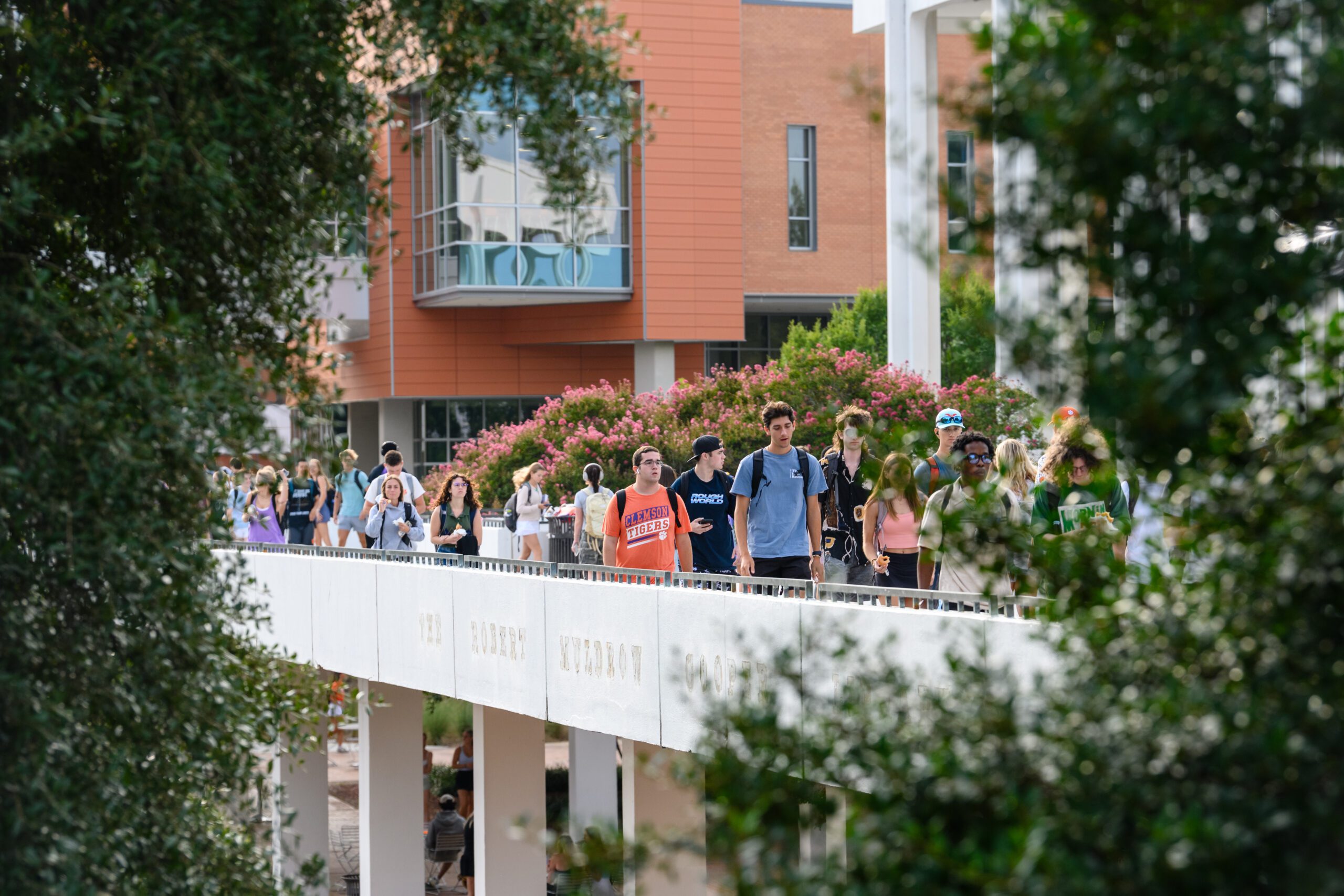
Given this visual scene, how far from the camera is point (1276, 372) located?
3.02 meters

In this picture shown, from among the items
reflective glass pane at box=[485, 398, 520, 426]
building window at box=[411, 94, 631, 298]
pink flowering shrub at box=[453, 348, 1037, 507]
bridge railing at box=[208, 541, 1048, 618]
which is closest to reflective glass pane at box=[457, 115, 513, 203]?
building window at box=[411, 94, 631, 298]

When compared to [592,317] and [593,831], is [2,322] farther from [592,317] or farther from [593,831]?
[592,317]

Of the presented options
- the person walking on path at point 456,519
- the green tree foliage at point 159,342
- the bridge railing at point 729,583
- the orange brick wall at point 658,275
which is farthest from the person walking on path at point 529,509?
the orange brick wall at point 658,275

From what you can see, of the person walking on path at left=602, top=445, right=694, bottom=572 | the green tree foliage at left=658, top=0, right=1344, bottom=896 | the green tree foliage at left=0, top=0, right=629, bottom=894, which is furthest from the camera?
the person walking on path at left=602, top=445, right=694, bottom=572

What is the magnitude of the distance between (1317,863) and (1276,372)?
867 mm

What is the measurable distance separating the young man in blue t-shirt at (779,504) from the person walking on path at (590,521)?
639 cm

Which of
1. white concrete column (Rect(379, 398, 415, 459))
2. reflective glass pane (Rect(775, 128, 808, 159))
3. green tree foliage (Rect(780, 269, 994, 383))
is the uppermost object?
reflective glass pane (Rect(775, 128, 808, 159))

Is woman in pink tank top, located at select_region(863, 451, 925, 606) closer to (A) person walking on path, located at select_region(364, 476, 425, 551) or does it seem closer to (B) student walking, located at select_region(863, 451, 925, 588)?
(B) student walking, located at select_region(863, 451, 925, 588)

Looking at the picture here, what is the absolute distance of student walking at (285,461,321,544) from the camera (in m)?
20.8

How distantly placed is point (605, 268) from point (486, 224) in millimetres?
3252

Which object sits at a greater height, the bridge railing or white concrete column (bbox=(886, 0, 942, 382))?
white concrete column (bbox=(886, 0, 942, 382))

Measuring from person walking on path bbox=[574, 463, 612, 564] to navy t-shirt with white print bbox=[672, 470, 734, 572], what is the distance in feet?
17.2

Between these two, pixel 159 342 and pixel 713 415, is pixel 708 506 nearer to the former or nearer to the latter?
pixel 159 342

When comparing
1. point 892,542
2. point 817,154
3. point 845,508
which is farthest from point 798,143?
point 892,542
